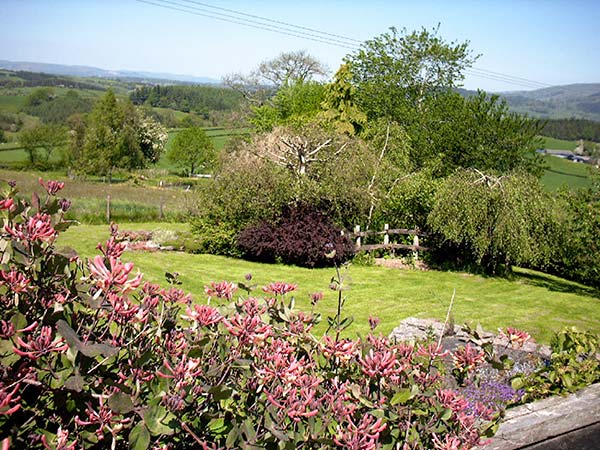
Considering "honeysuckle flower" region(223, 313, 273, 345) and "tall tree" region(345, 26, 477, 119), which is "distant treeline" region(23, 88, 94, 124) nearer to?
"tall tree" region(345, 26, 477, 119)

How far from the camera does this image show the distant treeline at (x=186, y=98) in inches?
3406

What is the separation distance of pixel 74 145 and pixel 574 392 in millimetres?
51137

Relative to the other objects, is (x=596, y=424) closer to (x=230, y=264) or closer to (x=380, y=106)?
(x=230, y=264)

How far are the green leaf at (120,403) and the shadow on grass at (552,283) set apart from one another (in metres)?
13.6

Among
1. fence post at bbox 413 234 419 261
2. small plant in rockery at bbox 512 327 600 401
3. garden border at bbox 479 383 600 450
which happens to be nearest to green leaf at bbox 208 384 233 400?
garden border at bbox 479 383 600 450

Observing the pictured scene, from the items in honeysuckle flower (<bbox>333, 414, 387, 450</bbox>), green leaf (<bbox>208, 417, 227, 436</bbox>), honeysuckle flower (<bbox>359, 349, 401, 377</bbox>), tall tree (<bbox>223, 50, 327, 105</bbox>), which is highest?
tall tree (<bbox>223, 50, 327, 105</bbox>)

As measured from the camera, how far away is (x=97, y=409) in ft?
5.05

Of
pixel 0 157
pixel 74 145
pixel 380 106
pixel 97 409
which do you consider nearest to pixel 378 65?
pixel 380 106

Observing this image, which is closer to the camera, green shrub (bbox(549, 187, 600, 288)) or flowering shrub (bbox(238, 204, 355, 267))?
green shrub (bbox(549, 187, 600, 288))

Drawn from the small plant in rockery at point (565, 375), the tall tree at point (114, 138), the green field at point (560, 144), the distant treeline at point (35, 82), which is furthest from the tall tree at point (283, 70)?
the distant treeline at point (35, 82)

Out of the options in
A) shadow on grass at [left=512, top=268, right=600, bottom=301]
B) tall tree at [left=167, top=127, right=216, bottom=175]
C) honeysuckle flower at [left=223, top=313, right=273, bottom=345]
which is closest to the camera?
honeysuckle flower at [left=223, top=313, right=273, bottom=345]

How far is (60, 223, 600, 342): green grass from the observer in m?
9.49

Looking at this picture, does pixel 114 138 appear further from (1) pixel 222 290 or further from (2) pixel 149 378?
(2) pixel 149 378

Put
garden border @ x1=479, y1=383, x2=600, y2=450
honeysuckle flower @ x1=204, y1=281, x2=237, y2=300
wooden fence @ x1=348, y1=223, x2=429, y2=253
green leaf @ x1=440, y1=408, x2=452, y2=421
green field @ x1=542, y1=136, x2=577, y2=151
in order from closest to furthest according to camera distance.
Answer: green leaf @ x1=440, y1=408, x2=452, y2=421
honeysuckle flower @ x1=204, y1=281, x2=237, y2=300
garden border @ x1=479, y1=383, x2=600, y2=450
wooden fence @ x1=348, y1=223, x2=429, y2=253
green field @ x1=542, y1=136, x2=577, y2=151
